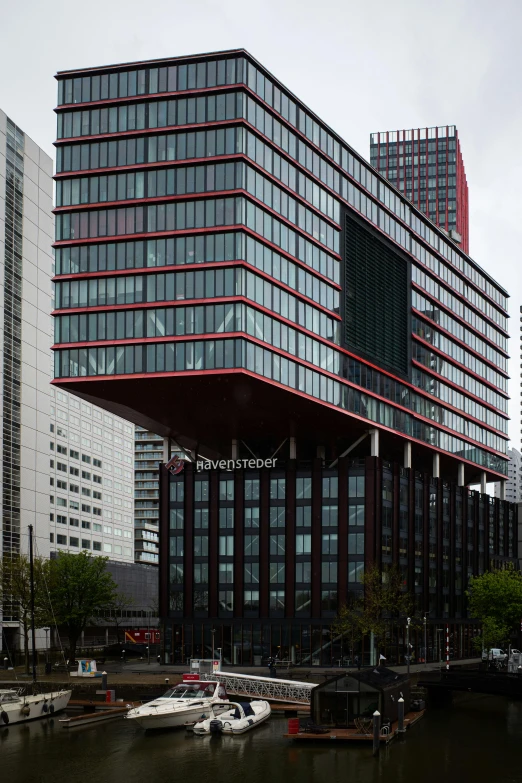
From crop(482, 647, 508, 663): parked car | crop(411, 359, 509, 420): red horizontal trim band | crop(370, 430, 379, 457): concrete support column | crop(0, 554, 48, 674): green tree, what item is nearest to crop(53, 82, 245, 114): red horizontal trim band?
crop(370, 430, 379, 457): concrete support column

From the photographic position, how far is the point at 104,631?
188 meters

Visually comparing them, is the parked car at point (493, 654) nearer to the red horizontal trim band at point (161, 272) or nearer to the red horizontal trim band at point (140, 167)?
the red horizontal trim band at point (161, 272)

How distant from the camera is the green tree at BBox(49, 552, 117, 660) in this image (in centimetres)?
12294

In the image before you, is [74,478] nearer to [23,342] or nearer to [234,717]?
[23,342]

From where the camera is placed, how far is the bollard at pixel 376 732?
63.6 meters

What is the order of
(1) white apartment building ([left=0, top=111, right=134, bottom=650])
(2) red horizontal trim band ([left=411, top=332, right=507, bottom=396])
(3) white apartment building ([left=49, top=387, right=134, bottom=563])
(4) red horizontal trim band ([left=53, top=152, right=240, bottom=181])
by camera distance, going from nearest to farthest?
(4) red horizontal trim band ([left=53, top=152, right=240, bottom=181]), (2) red horizontal trim band ([left=411, top=332, right=507, bottom=396]), (1) white apartment building ([left=0, top=111, right=134, bottom=650]), (3) white apartment building ([left=49, top=387, right=134, bottom=563])

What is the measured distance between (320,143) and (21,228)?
178 feet

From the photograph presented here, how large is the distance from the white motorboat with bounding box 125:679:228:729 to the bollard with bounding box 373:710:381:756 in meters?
14.0

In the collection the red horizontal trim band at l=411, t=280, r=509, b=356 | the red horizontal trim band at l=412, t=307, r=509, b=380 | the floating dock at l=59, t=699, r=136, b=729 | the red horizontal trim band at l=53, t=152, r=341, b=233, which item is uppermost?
the red horizontal trim band at l=53, t=152, r=341, b=233

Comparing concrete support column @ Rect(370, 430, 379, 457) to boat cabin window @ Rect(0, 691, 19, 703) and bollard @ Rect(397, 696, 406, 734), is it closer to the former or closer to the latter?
boat cabin window @ Rect(0, 691, 19, 703)

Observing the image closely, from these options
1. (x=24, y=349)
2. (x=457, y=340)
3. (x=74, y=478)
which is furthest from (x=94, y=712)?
(x=74, y=478)

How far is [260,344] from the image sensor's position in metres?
108

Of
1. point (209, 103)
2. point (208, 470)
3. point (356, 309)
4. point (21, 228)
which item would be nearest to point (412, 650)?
point (208, 470)

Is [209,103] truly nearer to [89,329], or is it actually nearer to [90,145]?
[90,145]
